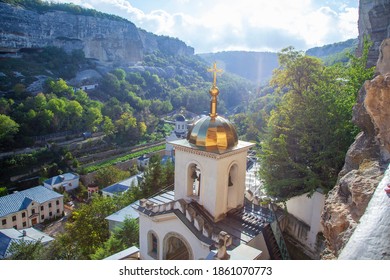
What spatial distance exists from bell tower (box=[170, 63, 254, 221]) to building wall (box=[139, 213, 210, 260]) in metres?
0.83

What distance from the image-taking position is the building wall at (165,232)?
23.7 ft

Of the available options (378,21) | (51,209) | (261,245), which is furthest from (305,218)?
(378,21)

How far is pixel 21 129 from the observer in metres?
33.0

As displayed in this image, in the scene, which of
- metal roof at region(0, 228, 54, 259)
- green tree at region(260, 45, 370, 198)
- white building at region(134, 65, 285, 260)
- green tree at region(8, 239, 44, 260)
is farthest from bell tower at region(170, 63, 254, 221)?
metal roof at region(0, 228, 54, 259)

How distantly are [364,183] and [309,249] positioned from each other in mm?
5485

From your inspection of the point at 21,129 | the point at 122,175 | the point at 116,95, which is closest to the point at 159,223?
the point at 122,175

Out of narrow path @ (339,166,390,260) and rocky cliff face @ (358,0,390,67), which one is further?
rocky cliff face @ (358,0,390,67)

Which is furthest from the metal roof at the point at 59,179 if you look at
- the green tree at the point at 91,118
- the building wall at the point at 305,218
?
the building wall at the point at 305,218

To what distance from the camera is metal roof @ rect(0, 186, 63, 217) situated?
66.7 feet

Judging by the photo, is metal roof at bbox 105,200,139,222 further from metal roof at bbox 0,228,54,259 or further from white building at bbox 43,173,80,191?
white building at bbox 43,173,80,191

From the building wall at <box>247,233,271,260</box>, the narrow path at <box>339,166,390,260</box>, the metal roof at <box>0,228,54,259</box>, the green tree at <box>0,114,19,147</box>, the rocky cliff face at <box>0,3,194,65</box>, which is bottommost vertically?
the metal roof at <box>0,228,54,259</box>

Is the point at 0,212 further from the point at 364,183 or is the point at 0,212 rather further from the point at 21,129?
the point at 364,183

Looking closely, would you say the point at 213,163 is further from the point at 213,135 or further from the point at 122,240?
the point at 122,240

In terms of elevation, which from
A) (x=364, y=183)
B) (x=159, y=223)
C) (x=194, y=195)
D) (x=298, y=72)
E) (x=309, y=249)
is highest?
(x=298, y=72)
